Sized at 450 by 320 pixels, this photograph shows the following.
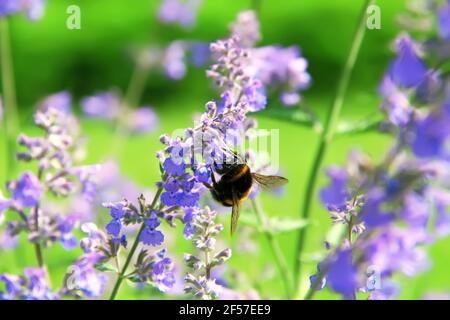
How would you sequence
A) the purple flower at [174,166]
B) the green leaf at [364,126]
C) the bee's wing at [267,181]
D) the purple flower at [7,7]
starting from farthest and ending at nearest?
the purple flower at [7,7], the green leaf at [364,126], the bee's wing at [267,181], the purple flower at [174,166]

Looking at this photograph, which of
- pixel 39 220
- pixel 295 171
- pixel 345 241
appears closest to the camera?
pixel 345 241

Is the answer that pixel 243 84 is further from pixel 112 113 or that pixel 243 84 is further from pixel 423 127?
pixel 112 113

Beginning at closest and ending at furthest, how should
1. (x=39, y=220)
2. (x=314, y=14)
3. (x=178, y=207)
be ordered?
1. (x=178, y=207)
2. (x=39, y=220)
3. (x=314, y=14)

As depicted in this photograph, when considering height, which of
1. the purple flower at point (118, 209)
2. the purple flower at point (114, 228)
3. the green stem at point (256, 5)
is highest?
the green stem at point (256, 5)

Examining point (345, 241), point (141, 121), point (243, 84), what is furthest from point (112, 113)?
point (345, 241)

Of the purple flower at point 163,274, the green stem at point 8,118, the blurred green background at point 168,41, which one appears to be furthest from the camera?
the blurred green background at point 168,41

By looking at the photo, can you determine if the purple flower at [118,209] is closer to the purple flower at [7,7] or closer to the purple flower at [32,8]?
the purple flower at [7,7]

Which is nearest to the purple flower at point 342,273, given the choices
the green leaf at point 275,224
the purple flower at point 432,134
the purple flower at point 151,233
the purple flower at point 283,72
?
the purple flower at point 432,134
